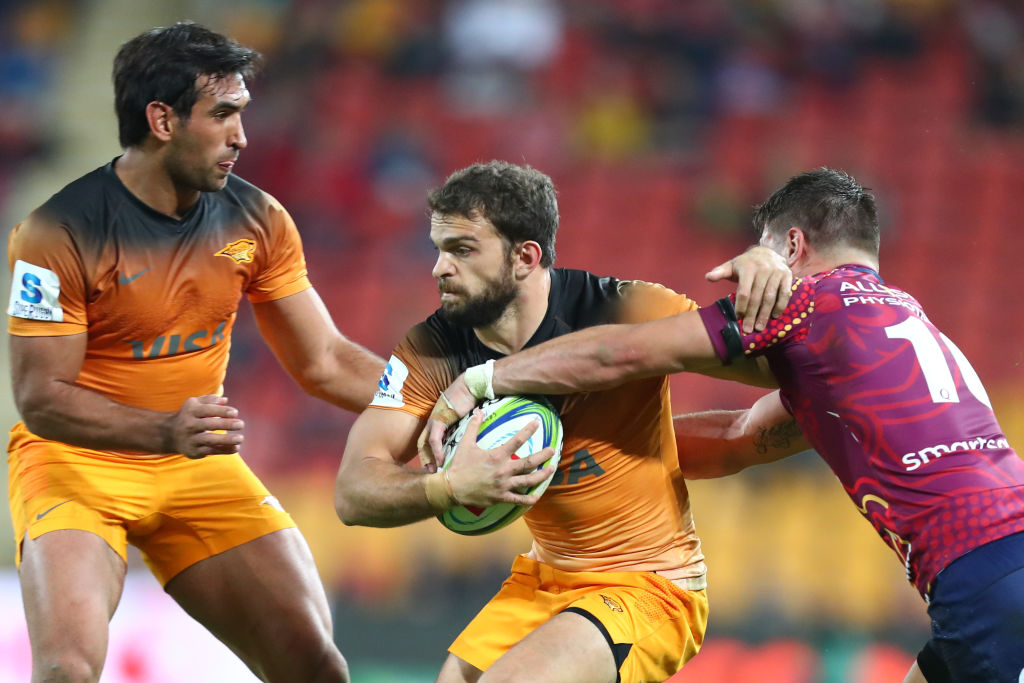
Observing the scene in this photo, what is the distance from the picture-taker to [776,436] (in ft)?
13.6

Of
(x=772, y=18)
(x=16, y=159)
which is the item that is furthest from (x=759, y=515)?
(x=16, y=159)

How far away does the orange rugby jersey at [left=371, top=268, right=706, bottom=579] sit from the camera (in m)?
3.85

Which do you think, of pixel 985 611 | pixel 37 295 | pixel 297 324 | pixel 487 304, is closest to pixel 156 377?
pixel 37 295

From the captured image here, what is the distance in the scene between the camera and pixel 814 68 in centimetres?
1179

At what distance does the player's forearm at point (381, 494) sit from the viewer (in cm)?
356

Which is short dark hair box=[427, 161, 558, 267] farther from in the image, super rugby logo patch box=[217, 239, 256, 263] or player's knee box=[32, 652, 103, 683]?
player's knee box=[32, 652, 103, 683]

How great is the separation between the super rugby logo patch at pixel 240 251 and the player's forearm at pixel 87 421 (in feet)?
2.27

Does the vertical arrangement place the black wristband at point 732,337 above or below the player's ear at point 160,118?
below

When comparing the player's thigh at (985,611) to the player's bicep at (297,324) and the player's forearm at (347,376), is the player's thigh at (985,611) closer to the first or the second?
the player's forearm at (347,376)

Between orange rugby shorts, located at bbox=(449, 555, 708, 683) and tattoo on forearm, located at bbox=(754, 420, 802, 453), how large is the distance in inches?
23.1

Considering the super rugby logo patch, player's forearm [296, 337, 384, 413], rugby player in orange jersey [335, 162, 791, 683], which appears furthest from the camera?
player's forearm [296, 337, 384, 413]

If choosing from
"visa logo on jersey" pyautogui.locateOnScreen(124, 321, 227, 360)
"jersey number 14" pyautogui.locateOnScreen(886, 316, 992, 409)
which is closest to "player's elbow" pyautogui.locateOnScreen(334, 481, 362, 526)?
"visa logo on jersey" pyautogui.locateOnScreen(124, 321, 227, 360)

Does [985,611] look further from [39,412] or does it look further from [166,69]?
[166,69]

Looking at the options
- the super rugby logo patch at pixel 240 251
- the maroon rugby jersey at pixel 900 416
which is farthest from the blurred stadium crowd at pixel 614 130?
the maroon rugby jersey at pixel 900 416
